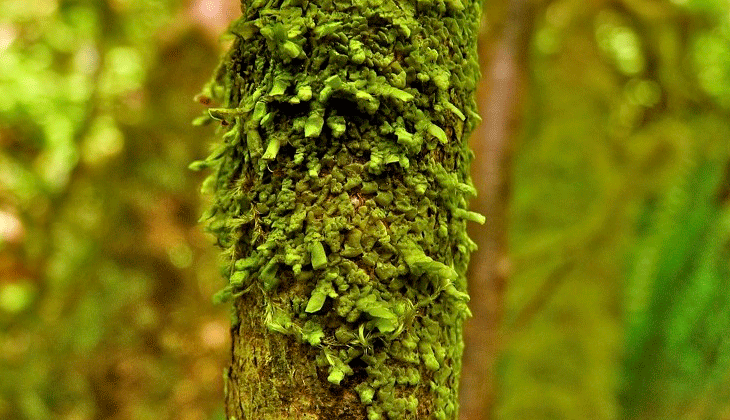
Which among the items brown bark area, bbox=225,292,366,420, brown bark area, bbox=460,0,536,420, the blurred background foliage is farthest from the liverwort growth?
the blurred background foliage

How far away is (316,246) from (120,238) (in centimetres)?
278

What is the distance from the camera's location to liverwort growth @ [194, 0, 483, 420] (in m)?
0.81

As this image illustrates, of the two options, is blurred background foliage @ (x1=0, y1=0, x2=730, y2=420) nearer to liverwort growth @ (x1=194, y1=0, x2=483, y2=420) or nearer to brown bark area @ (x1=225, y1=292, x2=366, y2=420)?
liverwort growth @ (x1=194, y1=0, x2=483, y2=420)

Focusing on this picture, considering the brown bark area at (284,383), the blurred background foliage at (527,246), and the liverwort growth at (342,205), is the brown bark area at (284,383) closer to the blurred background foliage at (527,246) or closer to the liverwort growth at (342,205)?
the liverwort growth at (342,205)

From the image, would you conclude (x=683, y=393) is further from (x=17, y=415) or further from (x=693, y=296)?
(x=17, y=415)

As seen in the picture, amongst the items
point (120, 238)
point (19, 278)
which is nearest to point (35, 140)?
point (19, 278)

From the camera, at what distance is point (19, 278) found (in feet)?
12.4

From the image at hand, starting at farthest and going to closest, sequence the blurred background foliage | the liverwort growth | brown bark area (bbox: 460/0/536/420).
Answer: the blurred background foliage
brown bark area (bbox: 460/0/536/420)
the liverwort growth

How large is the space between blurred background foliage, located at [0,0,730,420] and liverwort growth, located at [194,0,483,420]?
7.22 feet

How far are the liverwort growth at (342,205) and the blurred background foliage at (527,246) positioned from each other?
2201 millimetres

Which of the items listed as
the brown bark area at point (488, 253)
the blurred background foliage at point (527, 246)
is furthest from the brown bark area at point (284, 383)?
the blurred background foliage at point (527, 246)

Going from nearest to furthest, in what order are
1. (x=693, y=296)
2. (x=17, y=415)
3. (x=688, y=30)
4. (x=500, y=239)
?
(x=500, y=239) < (x=17, y=415) < (x=693, y=296) < (x=688, y=30)

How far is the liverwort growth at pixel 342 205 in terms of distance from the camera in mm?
810

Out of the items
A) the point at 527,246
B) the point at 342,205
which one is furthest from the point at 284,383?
the point at 527,246
